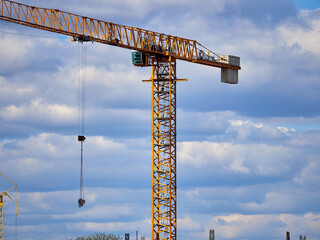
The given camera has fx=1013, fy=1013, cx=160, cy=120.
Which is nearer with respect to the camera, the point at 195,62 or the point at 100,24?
the point at 100,24

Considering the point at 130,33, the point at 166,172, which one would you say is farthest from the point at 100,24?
the point at 166,172

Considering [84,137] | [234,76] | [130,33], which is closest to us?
[84,137]

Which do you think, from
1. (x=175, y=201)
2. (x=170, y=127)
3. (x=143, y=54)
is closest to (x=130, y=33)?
(x=143, y=54)

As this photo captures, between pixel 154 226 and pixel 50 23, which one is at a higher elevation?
pixel 50 23

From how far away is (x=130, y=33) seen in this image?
522 feet

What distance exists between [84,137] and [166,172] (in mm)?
21677

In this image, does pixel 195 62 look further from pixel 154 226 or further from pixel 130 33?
pixel 154 226

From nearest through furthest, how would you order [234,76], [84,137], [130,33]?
[84,137] < [130,33] < [234,76]

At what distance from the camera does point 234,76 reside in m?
177

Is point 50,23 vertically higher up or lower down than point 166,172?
higher up

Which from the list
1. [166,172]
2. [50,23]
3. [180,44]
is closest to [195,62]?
[180,44]

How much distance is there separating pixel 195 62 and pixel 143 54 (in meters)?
10.3

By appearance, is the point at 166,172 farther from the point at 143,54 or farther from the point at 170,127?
the point at 143,54

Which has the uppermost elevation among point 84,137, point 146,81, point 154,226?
point 146,81
